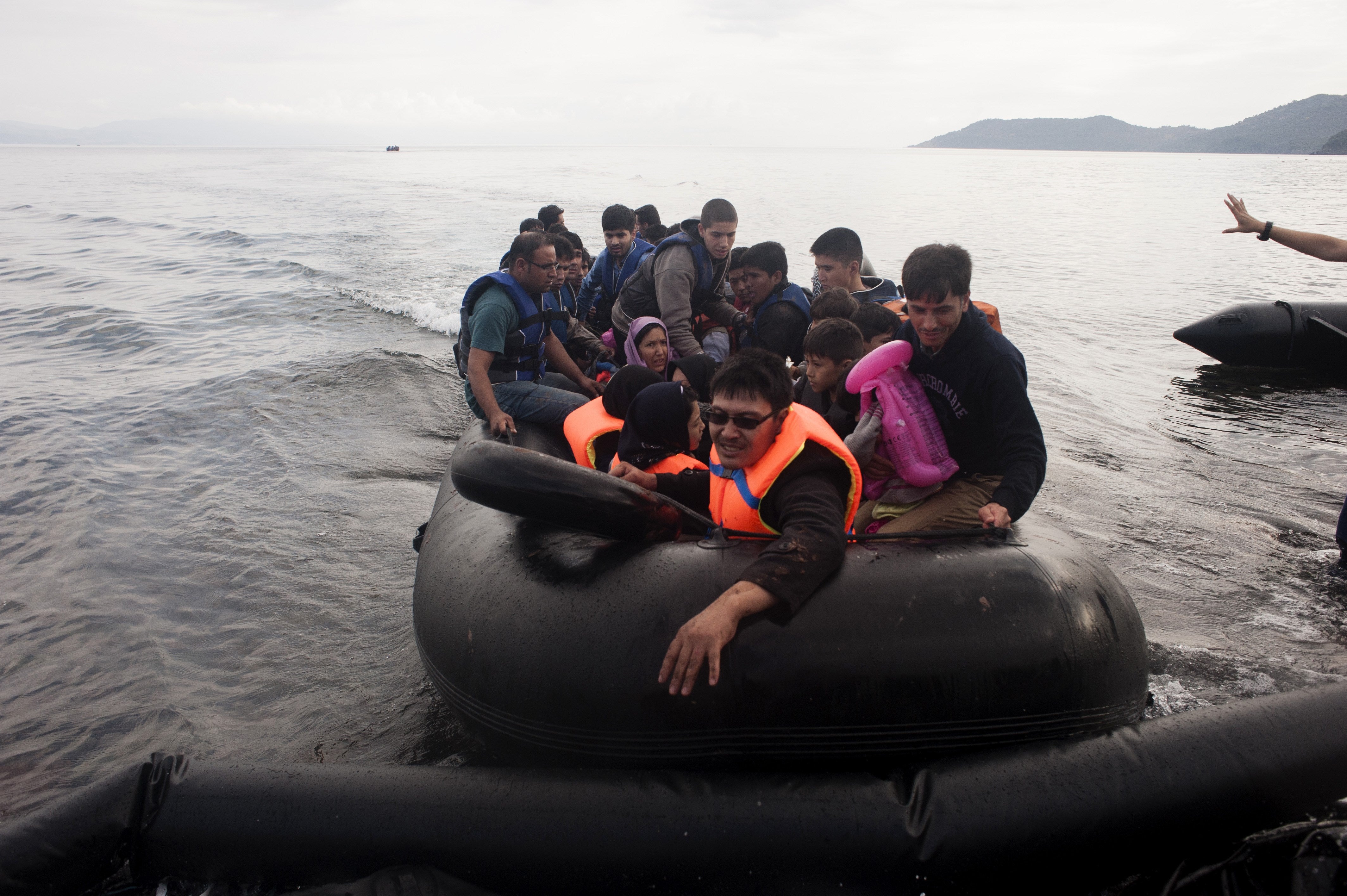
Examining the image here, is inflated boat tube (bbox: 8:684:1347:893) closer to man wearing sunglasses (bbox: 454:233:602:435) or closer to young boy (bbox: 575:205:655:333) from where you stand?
man wearing sunglasses (bbox: 454:233:602:435)

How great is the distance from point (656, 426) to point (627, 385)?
0.47m

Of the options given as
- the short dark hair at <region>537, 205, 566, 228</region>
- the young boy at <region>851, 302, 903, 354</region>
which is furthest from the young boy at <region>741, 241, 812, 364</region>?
the short dark hair at <region>537, 205, 566, 228</region>

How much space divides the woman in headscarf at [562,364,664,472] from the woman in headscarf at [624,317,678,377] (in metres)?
1.04

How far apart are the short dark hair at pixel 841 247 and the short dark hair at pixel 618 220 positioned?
2.06 metres

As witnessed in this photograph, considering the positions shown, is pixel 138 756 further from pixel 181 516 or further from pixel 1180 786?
pixel 1180 786

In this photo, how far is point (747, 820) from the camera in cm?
217

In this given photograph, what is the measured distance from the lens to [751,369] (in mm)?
2496

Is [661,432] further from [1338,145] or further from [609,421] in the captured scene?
[1338,145]

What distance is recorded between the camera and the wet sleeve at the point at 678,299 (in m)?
5.20

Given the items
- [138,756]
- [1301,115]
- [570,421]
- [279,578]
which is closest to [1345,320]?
[570,421]

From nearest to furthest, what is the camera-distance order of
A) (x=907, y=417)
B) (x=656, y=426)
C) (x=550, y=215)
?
(x=907, y=417), (x=656, y=426), (x=550, y=215)

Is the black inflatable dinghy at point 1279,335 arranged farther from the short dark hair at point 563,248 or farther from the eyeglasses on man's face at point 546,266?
the eyeglasses on man's face at point 546,266

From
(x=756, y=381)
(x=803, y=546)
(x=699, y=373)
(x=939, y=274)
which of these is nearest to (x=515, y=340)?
(x=699, y=373)

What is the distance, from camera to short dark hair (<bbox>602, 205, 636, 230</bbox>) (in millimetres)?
6609
